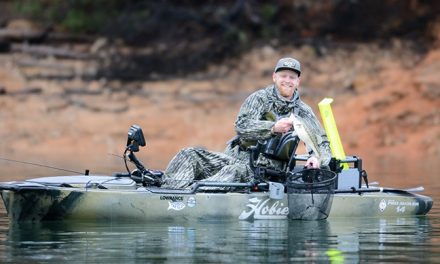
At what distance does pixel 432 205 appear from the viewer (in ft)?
48.0

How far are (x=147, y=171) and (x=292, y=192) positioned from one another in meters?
1.64

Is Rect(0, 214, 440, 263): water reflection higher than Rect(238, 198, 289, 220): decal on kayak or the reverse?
the reverse

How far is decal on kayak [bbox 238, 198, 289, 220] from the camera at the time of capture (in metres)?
13.1

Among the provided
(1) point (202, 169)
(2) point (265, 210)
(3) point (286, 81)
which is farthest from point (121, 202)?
(3) point (286, 81)

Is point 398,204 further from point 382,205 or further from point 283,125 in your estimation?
point 283,125

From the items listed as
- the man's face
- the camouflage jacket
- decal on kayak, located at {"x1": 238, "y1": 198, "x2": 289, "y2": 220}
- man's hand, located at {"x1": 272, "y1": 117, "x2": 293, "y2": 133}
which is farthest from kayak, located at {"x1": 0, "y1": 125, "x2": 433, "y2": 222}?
the man's face

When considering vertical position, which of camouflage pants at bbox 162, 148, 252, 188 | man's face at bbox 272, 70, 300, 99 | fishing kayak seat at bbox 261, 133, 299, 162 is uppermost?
man's face at bbox 272, 70, 300, 99

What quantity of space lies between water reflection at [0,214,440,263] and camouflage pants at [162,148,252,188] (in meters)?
0.60

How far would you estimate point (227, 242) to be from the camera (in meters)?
11.3

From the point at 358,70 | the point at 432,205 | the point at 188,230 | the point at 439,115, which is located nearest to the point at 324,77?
the point at 358,70

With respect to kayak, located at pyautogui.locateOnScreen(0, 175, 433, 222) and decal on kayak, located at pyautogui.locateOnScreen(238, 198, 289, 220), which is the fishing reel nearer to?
kayak, located at pyautogui.locateOnScreen(0, 175, 433, 222)

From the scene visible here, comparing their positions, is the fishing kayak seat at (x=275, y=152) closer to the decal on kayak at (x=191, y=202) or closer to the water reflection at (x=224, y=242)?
the water reflection at (x=224, y=242)

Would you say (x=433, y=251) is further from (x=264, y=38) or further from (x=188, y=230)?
(x=264, y=38)

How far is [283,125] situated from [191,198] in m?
1.23
